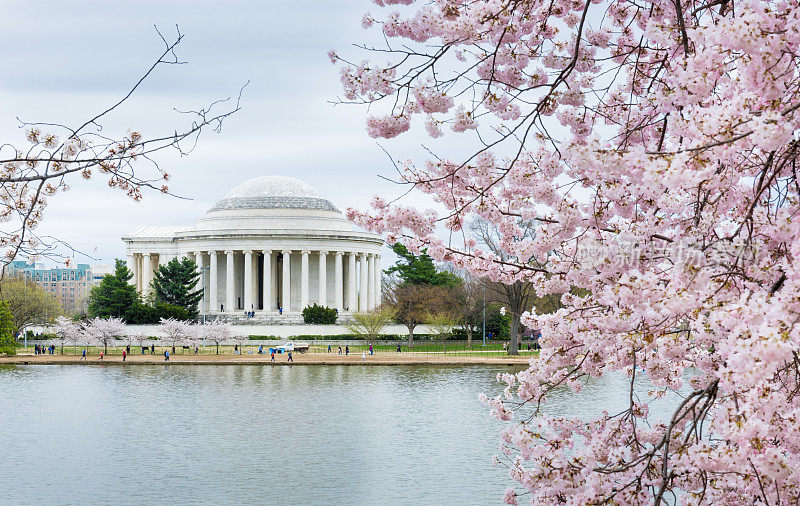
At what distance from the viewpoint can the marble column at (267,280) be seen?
81.2m

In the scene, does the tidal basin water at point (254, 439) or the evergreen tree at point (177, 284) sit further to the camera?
the evergreen tree at point (177, 284)

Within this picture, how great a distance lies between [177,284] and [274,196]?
1370cm

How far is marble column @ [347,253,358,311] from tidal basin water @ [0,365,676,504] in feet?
147

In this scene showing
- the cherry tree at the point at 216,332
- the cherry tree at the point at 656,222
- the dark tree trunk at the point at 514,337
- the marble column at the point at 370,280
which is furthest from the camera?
the marble column at the point at 370,280

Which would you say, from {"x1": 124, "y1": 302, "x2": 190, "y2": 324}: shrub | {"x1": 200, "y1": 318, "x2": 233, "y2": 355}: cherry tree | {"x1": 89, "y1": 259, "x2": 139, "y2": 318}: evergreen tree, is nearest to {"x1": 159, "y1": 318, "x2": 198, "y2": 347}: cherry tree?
{"x1": 200, "y1": 318, "x2": 233, "y2": 355}: cherry tree

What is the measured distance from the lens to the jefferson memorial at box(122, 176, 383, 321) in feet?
266

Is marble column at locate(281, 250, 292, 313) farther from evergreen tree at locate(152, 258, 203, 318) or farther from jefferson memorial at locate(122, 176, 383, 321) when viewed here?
evergreen tree at locate(152, 258, 203, 318)

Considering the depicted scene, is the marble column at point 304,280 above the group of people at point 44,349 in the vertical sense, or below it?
above

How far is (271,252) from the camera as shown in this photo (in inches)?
3243

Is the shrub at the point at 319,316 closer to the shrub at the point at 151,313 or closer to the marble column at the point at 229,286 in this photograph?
the shrub at the point at 151,313

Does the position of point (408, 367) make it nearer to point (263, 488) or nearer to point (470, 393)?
point (470, 393)

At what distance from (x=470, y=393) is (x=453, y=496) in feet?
53.5

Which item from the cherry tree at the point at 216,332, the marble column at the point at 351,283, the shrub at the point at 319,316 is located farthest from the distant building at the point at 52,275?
the marble column at the point at 351,283

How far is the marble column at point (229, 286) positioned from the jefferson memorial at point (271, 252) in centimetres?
9
